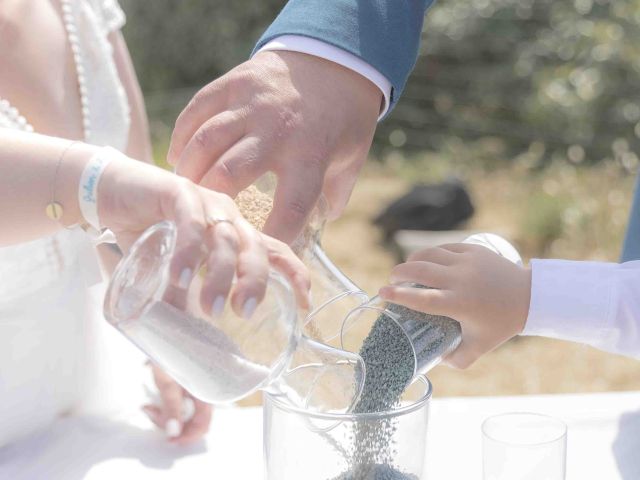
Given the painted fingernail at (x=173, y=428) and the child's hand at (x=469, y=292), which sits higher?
the child's hand at (x=469, y=292)

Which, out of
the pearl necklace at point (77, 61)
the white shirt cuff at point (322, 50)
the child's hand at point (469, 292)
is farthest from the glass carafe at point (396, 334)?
the pearl necklace at point (77, 61)

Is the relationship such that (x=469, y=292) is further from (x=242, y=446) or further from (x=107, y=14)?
(x=107, y=14)

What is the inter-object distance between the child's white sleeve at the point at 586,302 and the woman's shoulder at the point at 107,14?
0.94 metres

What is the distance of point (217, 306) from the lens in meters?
0.76

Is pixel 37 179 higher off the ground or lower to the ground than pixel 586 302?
higher

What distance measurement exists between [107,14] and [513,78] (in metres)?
3.86

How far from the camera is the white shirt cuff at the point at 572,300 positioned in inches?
44.6

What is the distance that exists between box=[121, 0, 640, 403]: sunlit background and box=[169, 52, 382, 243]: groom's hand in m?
2.11

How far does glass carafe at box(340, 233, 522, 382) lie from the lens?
911 mm

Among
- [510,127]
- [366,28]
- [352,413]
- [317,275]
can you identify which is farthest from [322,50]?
[510,127]

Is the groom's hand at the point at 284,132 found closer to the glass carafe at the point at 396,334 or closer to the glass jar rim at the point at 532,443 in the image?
the glass carafe at the point at 396,334

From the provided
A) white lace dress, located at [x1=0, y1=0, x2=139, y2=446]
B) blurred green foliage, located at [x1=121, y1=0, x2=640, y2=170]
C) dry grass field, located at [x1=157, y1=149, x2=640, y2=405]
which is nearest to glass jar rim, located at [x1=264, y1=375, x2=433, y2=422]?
white lace dress, located at [x1=0, y1=0, x2=139, y2=446]

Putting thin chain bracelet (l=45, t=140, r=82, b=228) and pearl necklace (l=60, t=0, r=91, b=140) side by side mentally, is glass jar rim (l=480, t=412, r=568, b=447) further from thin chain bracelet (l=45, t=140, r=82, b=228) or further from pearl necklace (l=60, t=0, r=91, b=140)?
pearl necklace (l=60, t=0, r=91, b=140)

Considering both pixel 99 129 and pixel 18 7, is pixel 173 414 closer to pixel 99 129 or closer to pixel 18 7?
pixel 99 129
